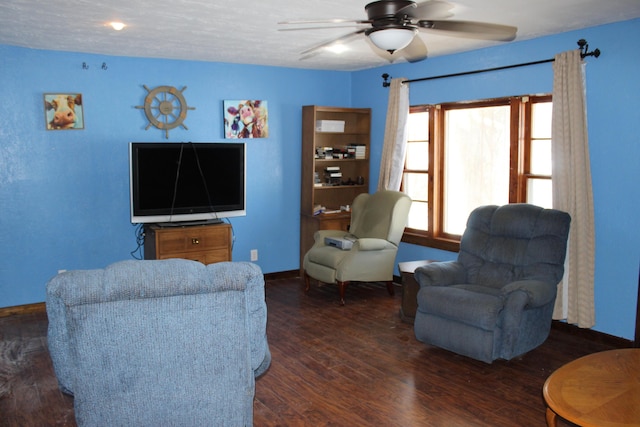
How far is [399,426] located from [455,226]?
296 cm

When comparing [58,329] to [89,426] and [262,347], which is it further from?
[262,347]

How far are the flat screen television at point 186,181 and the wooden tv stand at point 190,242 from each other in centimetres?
20

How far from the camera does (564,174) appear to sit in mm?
4371

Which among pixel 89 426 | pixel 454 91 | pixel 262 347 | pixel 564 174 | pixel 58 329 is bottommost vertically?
pixel 89 426

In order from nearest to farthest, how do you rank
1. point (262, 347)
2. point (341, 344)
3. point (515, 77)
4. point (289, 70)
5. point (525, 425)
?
point (262, 347) → point (525, 425) → point (341, 344) → point (515, 77) → point (289, 70)

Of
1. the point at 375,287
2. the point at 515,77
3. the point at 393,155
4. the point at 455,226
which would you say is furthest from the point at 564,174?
the point at 375,287

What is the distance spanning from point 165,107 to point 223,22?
6.06 ft

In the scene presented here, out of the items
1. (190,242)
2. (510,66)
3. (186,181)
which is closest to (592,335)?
(510,66)

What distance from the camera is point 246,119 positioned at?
19.9 ft

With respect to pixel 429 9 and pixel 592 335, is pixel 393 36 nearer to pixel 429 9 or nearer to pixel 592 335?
pixel 429 9

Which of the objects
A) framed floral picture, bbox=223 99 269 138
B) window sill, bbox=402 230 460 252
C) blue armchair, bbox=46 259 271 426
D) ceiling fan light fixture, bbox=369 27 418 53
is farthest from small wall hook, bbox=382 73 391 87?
blue armchair, bbox=46 259 271 426

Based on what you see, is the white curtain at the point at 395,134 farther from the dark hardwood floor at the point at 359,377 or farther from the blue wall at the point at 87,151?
the dark hardwood floor at the point at 359,377

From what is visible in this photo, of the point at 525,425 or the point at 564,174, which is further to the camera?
the point at 564,174

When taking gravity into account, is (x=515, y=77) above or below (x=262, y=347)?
above
